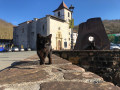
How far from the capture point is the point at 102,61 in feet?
12.2

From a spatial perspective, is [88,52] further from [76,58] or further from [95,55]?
[76,58]

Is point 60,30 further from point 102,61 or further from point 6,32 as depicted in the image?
point 6,32

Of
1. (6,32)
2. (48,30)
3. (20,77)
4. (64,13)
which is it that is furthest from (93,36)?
(6,32)

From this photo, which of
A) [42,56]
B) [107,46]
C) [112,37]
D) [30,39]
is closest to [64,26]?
[30,39]

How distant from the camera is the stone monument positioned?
5.12 meters

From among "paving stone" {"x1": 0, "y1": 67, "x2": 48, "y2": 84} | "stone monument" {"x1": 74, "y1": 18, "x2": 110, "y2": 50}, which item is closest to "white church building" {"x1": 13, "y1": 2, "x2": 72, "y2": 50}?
"stone monument" {"x1": 74, "y1": 18, "x2": 110, "y2": 50}

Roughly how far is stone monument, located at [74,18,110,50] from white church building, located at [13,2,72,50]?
17.0m

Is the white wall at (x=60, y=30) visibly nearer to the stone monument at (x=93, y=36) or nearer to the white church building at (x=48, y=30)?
the white church building at (x=48, y=30)

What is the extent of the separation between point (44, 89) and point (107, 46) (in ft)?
16.8

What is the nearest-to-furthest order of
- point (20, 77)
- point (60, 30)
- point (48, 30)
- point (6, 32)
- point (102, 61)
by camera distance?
point (20, 77)
point (102, 61)
point (48, 30)
point (60, 30)
point (6, 32)

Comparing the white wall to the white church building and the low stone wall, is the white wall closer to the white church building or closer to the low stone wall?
the white church building

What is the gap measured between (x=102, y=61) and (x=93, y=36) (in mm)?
2142

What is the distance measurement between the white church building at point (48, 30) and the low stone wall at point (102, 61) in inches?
746

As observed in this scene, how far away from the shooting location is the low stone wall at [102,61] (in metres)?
3.56
